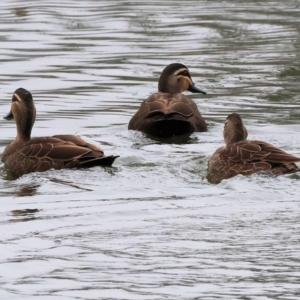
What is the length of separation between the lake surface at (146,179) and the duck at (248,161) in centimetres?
13

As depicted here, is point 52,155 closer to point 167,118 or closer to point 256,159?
point 256,159

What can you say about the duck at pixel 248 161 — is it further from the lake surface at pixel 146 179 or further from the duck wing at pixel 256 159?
the lake surface at pixel 146 179

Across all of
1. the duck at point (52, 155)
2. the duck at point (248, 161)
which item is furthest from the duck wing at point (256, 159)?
the duck at point (52, 155)

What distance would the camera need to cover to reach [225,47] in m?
22.2

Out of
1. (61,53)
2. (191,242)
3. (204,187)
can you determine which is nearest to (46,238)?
(191,242)

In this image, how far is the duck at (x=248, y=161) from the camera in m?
11.7

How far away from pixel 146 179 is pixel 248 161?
1.04m

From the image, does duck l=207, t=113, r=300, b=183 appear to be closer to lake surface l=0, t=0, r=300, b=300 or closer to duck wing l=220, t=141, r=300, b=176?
duck wing l=220, t=141, r=300, b=176

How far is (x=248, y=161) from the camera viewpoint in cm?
1186

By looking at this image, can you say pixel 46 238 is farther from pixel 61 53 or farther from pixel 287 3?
pixel 287 3

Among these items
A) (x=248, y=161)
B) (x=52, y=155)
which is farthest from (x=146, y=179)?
(x=52, y=155)

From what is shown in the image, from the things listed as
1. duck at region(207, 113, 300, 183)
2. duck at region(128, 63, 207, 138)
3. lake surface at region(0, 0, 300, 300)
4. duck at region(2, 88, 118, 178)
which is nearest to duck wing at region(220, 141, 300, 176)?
duck at region(207, 113, 300, 183)

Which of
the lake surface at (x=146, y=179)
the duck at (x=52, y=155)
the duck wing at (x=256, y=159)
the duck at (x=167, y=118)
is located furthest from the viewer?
the duck at (x=167, y=118)

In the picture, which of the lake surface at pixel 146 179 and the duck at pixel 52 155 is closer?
the lake surface at pixel 146 179
